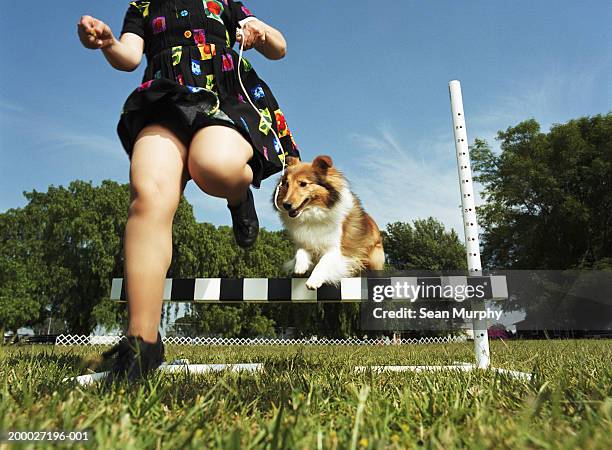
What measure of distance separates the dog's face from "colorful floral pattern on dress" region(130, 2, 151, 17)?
4.46 ft

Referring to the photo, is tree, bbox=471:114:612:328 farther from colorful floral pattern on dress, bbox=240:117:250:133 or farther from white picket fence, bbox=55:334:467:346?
colorful floral pattern on dress, bbox=240:117:250:133

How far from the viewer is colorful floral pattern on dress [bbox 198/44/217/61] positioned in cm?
219

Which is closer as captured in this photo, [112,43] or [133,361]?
[133,361]

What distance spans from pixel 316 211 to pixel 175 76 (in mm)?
1616

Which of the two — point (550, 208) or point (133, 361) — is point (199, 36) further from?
point (550, 208)

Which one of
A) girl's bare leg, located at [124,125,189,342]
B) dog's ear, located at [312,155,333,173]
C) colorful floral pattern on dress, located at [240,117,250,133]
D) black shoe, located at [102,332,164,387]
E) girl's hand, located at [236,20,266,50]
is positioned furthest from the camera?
dog's ear, located at [312,155,333,173]

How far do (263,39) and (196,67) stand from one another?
14.7 inches

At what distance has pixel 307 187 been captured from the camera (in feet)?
11.3

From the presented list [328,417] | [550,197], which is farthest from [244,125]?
[550,197]

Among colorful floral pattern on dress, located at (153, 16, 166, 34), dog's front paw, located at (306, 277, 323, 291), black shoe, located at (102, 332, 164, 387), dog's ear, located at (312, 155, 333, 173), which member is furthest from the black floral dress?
dog's ear, located at (312, 155, 333, 173)

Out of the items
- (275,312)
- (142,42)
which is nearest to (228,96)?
(142,42)

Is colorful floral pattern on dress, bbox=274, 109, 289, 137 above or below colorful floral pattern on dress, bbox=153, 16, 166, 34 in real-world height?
below

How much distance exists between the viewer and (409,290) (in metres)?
3.13

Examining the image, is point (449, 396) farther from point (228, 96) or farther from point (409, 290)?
point (409, 290)
